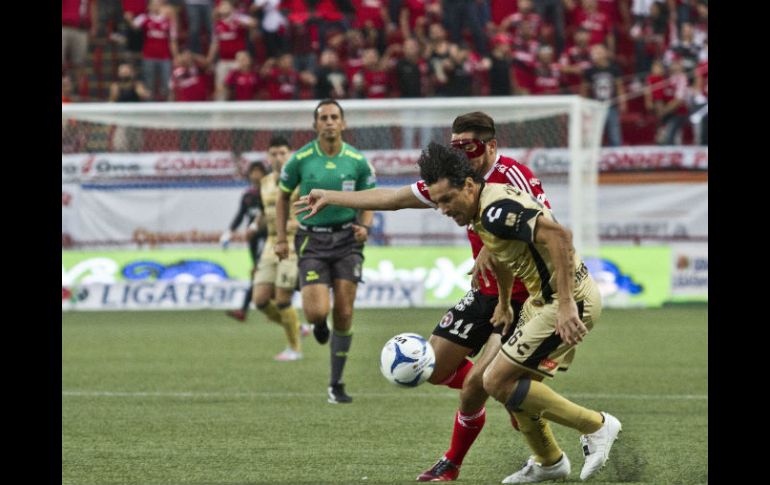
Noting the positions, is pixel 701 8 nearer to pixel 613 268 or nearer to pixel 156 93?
pixel 613 268

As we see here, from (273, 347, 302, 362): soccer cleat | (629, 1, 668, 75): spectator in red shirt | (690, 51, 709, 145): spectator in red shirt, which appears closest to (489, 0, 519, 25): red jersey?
(629, 1, 668, 75): spectator in red shirt

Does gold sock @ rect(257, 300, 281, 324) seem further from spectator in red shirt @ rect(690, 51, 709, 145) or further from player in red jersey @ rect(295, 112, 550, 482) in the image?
spectator in red shirt @ rect(690, 51, 709, 145)

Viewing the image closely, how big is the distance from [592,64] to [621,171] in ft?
11.3

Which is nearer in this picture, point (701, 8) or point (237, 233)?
point (237, 233)

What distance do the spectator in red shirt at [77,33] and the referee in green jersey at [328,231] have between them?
16064 millimetres

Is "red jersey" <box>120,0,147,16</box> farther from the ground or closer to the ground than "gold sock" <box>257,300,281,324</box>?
farther from the ground

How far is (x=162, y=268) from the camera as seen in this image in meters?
20.8

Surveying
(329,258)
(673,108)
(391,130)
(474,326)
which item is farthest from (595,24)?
(474,326)

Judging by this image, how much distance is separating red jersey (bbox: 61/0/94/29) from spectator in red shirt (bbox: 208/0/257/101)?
10.4ft

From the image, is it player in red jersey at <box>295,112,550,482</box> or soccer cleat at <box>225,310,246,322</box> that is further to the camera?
soccer cleat at <box>225,310,246,322</box>

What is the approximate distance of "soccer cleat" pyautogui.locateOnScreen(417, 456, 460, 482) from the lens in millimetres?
7484

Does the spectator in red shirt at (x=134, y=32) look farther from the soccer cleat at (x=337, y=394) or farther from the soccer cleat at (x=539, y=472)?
the soccer cleat at (x=539, y=472)
